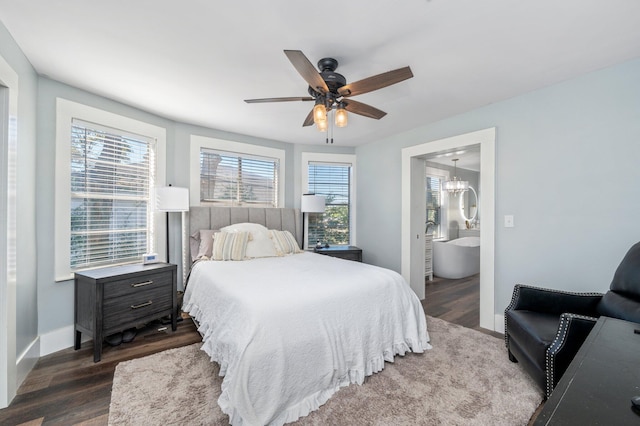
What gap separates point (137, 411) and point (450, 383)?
217cm

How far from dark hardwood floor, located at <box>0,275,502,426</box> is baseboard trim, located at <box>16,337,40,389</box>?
39 mm

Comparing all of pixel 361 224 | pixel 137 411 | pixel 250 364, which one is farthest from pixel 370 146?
pixel 137 411

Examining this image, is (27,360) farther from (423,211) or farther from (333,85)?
(423,211)

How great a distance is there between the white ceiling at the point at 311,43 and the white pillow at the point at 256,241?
159 cm

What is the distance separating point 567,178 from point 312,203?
9.88ft

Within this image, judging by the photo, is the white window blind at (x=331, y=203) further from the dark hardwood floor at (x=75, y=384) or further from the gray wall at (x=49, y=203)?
the gray wall at (x=49, y=203)

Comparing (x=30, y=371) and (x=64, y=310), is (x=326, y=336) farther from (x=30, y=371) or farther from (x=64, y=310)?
(x=64, y=310)

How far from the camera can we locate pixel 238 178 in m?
4.21

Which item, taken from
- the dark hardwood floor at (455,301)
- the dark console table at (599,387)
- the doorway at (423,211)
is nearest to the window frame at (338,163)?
the doorway at (423,211)

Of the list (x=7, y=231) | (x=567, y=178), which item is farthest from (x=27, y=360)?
(x=567, y=178)

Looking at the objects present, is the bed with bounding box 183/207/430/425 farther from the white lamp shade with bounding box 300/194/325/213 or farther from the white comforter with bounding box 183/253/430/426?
the white lamp shade with bounding box 300/194/325/213

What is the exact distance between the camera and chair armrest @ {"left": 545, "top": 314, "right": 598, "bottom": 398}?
1.62 meters

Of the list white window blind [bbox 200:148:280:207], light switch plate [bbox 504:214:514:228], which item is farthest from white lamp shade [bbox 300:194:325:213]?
light switch plate [bbox 504:214:514:228]

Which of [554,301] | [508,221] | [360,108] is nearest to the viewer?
[554,301]
